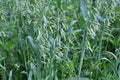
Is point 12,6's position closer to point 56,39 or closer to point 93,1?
point 93,1

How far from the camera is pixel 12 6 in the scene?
2537 mm

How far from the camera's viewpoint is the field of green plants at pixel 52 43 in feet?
5.87

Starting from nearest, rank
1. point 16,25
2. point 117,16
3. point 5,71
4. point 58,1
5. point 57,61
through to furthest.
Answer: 1. point 58,1
2. point 57,61
3. point 5,71
4. point 16,25
5. point 117,16

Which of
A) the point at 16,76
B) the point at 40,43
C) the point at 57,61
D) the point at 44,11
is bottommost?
the point at 16,76

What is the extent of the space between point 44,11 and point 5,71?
60 cm

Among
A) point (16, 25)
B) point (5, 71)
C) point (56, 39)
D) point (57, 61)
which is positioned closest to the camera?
point (56, 39)

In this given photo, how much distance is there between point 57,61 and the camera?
6.64 ft

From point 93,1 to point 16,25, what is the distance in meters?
0.65

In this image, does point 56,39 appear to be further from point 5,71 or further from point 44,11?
point 5,71

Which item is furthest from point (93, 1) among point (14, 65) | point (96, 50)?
point (14, 65)

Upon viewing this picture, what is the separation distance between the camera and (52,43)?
178 cm

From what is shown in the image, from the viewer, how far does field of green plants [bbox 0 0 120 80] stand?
1.79m

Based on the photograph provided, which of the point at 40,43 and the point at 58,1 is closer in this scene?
the point at 58,1

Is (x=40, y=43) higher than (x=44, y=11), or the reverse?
(x=44, y=11)
